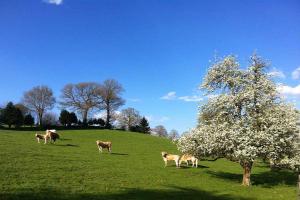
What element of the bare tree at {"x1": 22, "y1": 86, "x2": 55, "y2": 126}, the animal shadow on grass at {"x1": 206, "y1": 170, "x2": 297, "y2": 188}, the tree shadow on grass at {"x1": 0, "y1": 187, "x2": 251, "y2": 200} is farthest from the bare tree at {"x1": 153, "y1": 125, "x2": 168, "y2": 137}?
the tree shadow on grass at {"x1": 0, "y1": 187, "x2": 251, "y2": 200}

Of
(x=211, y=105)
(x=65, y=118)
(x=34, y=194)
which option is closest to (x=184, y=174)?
(x=211, y=105)

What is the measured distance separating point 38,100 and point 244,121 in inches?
3866

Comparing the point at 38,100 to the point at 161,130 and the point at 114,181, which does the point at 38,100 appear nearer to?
the point at 161,130

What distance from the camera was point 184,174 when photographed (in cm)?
3622

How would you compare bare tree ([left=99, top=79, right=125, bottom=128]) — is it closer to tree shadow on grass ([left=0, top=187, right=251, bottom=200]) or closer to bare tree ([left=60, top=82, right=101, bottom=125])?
bare tree ([left=60, top=82, right=101, bottom=125])

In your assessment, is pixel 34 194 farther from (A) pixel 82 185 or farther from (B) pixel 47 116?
(B) pixel 47 116

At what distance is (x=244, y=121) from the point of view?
1325 inches

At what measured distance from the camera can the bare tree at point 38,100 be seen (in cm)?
12181

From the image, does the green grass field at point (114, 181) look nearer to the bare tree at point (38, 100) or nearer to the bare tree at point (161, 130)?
the bare tree at point (38, 100)

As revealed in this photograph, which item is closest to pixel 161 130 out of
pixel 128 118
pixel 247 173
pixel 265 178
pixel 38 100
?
pixel 128 118

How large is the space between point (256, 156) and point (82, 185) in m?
14.9

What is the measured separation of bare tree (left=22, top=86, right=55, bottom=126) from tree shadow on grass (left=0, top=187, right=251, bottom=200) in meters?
100

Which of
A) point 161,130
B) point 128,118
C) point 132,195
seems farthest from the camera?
point 161,130

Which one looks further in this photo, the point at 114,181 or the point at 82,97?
the point at 82,97
